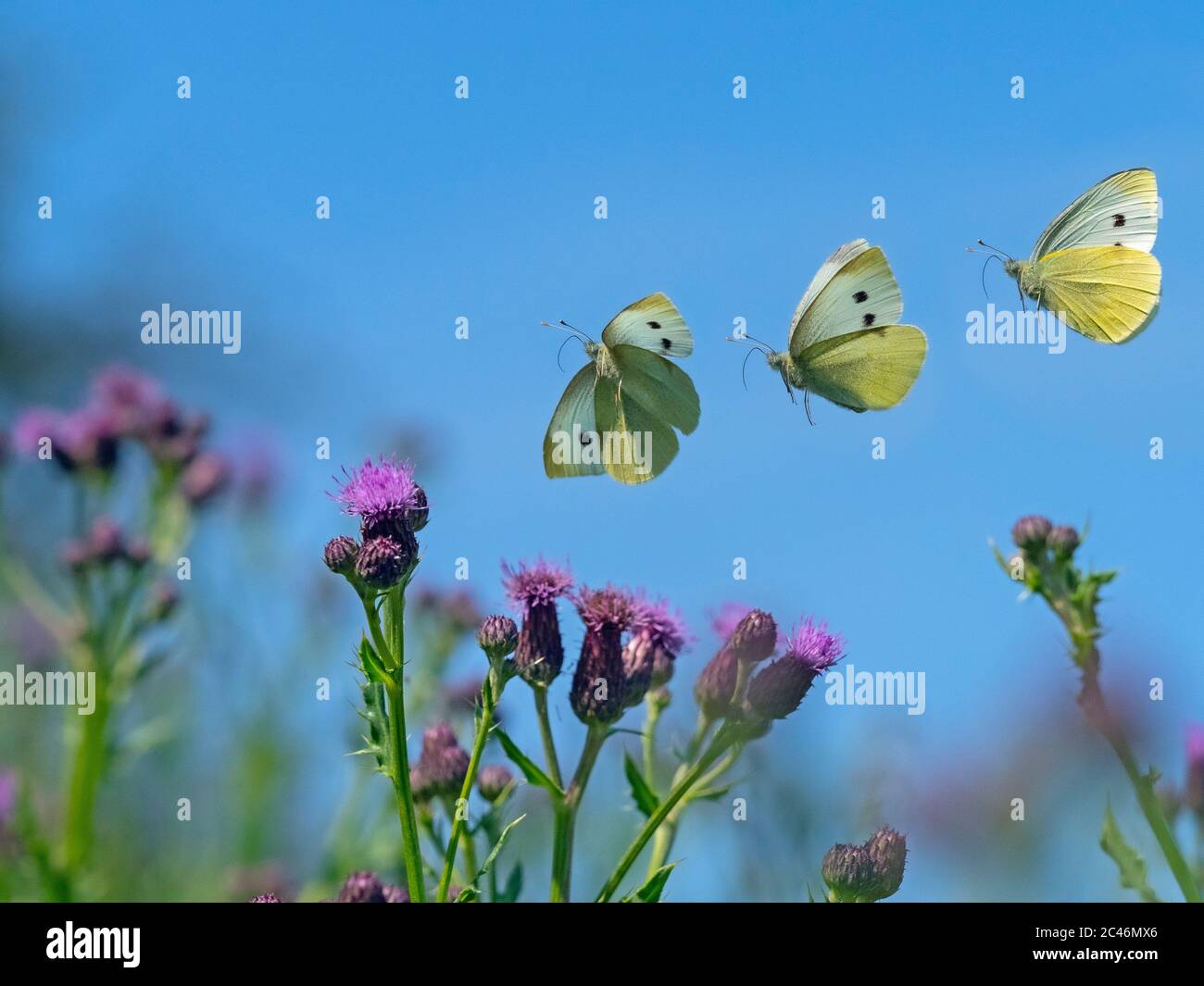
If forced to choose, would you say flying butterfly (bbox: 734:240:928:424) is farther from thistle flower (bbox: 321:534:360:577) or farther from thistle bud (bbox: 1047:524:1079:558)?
thistle flower (bbox: 321:534:360:577)

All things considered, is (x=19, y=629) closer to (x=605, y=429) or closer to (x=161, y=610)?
(x=161, y=610)

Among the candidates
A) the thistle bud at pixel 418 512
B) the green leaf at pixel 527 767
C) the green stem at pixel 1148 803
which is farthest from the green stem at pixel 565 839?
the green stem at pixel 1148 803

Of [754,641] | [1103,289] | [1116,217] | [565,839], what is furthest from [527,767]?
[1116,217]

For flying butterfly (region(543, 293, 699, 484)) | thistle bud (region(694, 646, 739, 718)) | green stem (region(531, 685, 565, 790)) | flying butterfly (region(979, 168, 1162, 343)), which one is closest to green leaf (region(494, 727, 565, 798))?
green stem (region(531, 685, 565, 790))

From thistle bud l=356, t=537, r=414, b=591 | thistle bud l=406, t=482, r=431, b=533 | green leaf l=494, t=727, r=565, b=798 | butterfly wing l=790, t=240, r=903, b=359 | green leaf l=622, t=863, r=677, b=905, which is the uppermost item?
butterfly wing l=790, t=240, r=903, b=359

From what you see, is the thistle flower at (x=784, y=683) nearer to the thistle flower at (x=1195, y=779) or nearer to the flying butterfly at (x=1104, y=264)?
the thistle flower at (x=1195, y=779)
